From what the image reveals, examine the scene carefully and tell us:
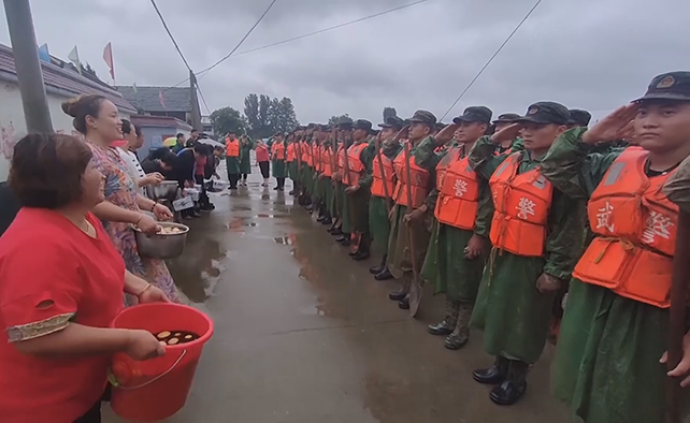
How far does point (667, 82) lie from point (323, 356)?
103 inches

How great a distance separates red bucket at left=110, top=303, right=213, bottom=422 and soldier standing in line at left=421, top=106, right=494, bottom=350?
82.6 inches

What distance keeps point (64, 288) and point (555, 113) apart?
94.5 inches

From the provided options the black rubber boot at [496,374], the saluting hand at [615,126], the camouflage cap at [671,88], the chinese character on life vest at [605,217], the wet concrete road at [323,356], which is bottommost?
the wet concrete road at [323,356]

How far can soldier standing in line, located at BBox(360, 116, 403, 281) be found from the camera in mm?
4647

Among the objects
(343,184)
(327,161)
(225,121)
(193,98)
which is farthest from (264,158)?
(225,121)

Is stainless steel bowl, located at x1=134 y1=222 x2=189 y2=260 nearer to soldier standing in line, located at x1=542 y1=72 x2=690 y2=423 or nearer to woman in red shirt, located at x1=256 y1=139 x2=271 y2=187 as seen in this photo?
soldier standing in line, located at x1=542 y1=72 x2=690 y2=423

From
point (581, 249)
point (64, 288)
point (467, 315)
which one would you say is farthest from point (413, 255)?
point (64, 288)

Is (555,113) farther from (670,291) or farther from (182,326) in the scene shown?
(182,326)

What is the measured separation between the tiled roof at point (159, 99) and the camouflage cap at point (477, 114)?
3168 centimetres

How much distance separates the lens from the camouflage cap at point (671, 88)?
1.52 m

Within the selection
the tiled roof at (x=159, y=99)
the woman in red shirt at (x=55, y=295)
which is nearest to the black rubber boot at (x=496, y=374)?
the woman in red shirt at (x=55, y=295)

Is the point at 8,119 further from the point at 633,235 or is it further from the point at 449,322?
the point at 633,235

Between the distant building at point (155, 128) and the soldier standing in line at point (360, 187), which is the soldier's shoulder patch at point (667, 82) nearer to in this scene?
the soldier standing in line at point (360, 187)

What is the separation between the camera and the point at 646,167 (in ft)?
5.57
